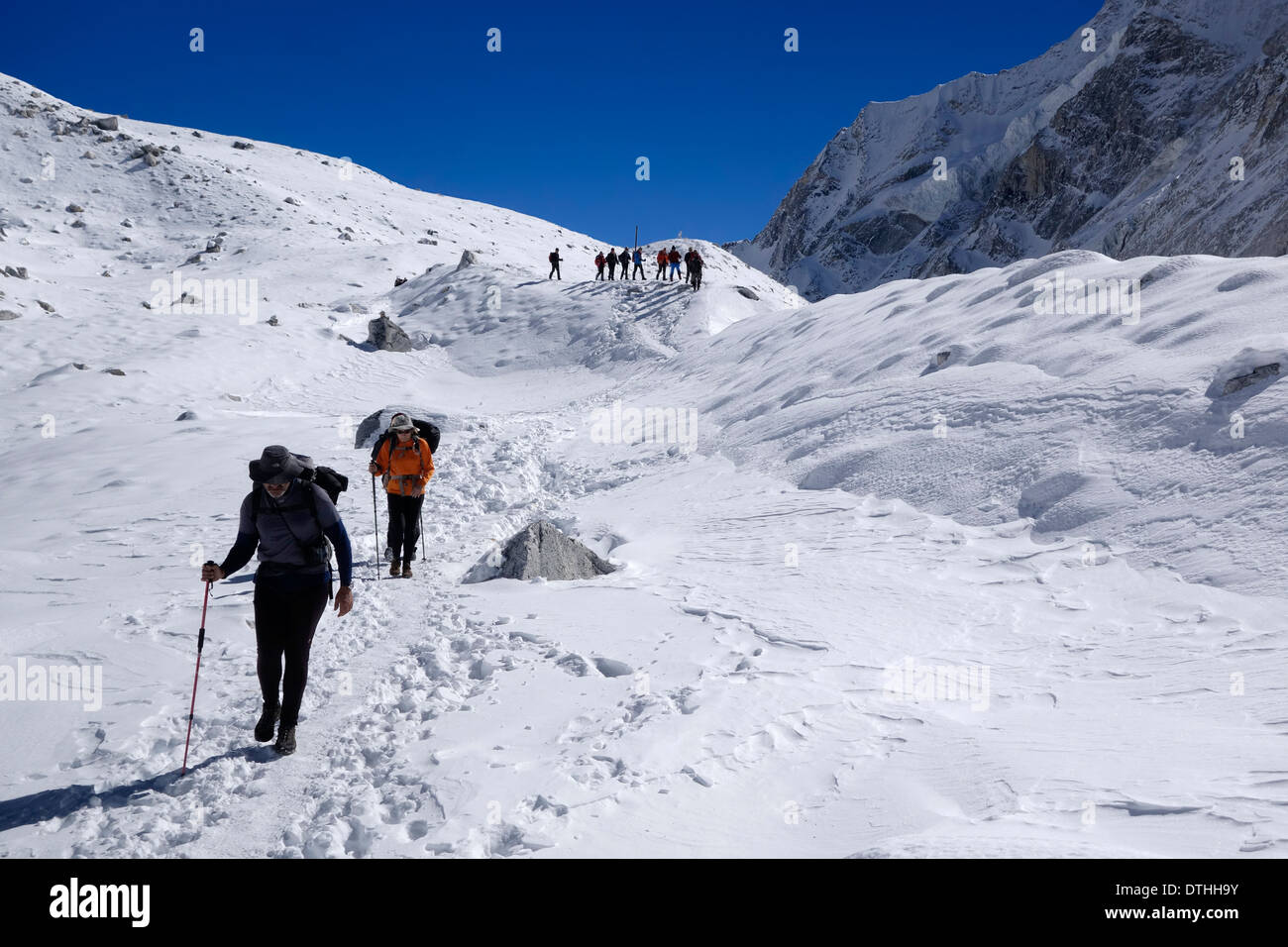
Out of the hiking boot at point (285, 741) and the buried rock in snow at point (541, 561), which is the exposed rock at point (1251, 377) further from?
the hiking boot at point (285, 741)

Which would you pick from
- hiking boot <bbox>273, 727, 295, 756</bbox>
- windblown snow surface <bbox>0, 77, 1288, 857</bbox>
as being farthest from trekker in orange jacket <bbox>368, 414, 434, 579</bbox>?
hiking boot <bbox>273, 727, 295, 756</bbox>

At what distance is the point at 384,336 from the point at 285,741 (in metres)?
25.1

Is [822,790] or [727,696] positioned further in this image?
[727,696]

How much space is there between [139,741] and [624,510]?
24.4 ft

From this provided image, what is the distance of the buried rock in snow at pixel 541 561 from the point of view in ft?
27.5

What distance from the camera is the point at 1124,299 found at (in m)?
12.2

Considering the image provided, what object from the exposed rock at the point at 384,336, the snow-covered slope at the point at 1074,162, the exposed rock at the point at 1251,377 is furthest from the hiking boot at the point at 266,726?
the snow-covered slope at the point at 1074,162

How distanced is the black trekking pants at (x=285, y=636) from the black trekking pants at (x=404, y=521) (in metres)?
3.69

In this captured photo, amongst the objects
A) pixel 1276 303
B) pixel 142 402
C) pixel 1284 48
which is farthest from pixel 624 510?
pixel 1284 48

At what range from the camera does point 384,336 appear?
28.2 m

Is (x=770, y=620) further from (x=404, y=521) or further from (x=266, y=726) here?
(x=404, y=521)

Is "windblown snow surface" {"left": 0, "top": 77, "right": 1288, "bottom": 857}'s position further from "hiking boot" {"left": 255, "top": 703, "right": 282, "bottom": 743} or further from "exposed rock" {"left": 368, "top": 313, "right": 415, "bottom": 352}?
"exposed rock" {"left": 368, "top": 313, "right": 415, "bottom": 352}

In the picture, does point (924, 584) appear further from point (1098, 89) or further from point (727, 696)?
point (1098, 89)

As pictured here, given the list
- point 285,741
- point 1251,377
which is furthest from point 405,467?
point 1251,377
